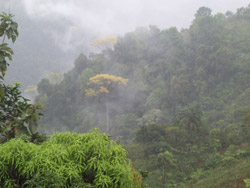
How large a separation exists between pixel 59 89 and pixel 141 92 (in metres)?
14.9

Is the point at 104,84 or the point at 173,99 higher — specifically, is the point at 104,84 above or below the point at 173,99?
above

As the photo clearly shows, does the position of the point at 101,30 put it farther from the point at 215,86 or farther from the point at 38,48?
the point at 215,86

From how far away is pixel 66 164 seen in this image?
4.62m

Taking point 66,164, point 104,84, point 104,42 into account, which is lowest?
point 66,164

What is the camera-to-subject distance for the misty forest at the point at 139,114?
4.81 metres

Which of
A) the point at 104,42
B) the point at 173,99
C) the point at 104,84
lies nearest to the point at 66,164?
the point at 173,99

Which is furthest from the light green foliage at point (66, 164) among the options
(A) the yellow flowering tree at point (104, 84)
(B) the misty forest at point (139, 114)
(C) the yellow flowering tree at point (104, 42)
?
(C) the yellow flowering tree at point (104, 42)

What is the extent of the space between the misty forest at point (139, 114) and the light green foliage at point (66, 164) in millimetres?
19

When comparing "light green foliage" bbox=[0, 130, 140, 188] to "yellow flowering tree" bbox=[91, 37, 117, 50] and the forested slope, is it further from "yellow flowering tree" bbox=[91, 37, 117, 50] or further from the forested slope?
"yellow flowering tree" bbox=[91, 37, 117, 50]

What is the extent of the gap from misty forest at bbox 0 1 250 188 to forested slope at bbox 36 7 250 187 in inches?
A: 5.3

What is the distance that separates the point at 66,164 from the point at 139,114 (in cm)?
3493

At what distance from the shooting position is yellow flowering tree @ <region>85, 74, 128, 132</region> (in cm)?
4153

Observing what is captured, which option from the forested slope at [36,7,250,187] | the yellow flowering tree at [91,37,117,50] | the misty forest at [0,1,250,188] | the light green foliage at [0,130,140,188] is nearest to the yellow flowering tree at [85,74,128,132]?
the misty forest at [0,1,250,188]

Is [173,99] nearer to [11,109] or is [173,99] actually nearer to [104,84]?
[104,84]
